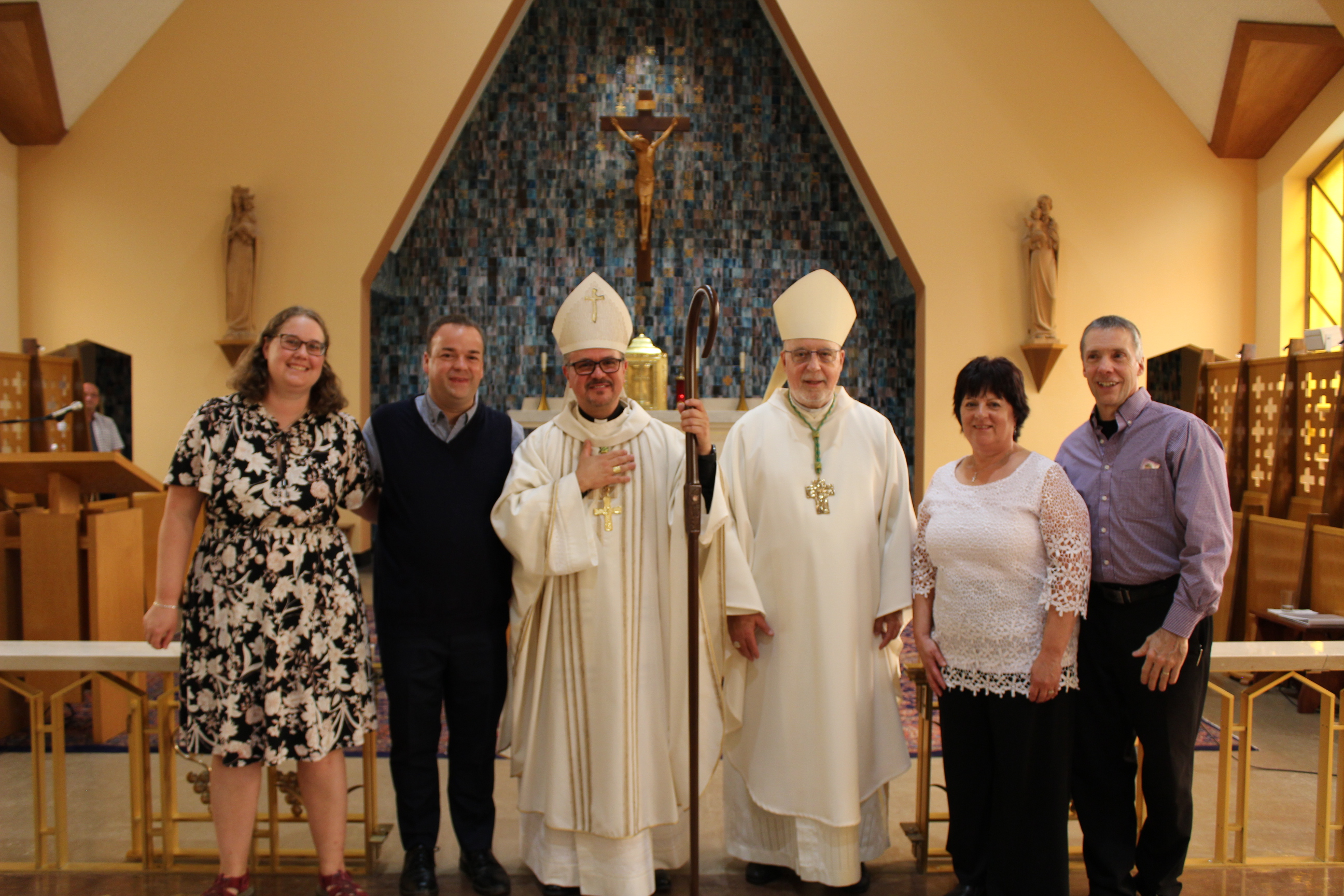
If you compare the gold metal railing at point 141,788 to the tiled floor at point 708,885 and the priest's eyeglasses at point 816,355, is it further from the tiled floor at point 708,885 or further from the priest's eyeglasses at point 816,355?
the priest's eyeglasses at point 816,355

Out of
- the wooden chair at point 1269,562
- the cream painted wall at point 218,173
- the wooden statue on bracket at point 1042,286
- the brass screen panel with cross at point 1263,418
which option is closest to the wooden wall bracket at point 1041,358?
the wooden statue on bracket at point 1042,286

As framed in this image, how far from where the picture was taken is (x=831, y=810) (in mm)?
2551

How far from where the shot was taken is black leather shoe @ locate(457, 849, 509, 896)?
2.58 metres

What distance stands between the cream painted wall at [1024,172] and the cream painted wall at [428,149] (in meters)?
0.02

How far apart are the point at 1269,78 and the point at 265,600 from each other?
7941 mm

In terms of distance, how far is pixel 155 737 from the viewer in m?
4.17

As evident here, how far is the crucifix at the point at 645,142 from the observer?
8.30 m

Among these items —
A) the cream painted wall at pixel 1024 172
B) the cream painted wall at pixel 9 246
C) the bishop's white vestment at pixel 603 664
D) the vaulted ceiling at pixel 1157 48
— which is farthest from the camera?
the cream painted wall at pixel 1024 172

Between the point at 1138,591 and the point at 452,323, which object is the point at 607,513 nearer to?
the point at 452,323

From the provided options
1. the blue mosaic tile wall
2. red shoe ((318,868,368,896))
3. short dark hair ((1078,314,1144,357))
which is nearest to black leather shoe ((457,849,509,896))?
red shoe ((318,868,368,896))

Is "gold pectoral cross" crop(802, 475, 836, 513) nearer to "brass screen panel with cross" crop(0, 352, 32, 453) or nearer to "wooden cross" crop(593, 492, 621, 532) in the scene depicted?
"wooden cross" crop(593, 492, 621, 532)

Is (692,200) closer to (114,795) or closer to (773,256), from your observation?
(773,256)

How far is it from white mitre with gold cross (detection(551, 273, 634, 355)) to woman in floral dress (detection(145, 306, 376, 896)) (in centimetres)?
65

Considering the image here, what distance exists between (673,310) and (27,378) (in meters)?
5.04
